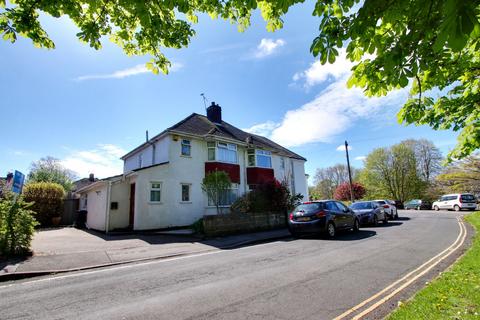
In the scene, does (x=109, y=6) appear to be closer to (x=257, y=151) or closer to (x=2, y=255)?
(x=2, y=255)

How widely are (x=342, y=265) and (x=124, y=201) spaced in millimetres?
15008

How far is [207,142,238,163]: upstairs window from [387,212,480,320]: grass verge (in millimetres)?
16282

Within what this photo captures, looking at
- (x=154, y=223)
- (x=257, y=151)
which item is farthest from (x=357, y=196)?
(x=154, y=223)

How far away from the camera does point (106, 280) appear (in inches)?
242

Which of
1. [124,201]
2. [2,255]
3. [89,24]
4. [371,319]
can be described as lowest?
Answer: [371,319]

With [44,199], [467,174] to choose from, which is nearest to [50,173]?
[44,199]

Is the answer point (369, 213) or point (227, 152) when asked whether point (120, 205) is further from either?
point (369, 213)

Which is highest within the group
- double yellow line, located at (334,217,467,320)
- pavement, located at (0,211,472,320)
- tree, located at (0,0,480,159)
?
tree, located at (0,0,480,159)

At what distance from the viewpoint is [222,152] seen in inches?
816

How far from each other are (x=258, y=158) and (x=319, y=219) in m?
11.9

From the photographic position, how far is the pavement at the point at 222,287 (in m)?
4.19

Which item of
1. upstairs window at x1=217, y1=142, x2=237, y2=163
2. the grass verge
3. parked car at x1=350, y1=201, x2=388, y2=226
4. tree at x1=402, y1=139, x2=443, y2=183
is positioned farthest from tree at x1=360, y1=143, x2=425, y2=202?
the grass verge

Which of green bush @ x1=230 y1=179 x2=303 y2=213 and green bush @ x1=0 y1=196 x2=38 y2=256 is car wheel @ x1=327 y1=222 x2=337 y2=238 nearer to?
green bush @ x1=230 y1=179 x2=303 y2=213

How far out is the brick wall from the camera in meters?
13.5
